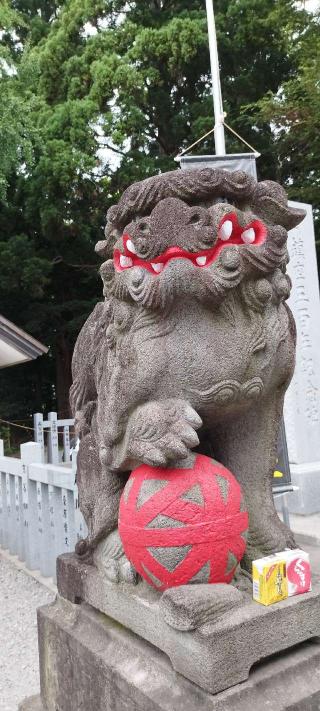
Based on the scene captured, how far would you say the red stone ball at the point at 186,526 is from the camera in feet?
4.42

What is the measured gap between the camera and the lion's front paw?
4.55 feet

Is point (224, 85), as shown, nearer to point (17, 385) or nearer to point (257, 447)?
point (17, 385)

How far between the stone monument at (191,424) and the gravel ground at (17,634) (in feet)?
2.57

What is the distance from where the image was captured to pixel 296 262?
4.64 m

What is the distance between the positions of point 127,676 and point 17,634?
1.76 m

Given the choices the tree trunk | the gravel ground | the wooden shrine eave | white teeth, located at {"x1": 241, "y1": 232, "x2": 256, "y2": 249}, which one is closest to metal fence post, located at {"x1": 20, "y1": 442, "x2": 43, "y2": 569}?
the gravel ground

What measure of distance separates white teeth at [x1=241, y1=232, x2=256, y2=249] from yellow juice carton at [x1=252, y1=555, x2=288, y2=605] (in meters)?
0.90

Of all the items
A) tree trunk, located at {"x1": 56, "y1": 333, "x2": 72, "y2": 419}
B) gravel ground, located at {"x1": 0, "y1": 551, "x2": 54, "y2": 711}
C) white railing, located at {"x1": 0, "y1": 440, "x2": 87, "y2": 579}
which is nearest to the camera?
gravel ground, located at {"x1": 0, "y1": 551, "x2": 54, "y2": 711}

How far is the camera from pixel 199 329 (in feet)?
4.80

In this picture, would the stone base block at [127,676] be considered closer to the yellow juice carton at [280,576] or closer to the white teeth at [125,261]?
the yellow juice carton at [280,576]

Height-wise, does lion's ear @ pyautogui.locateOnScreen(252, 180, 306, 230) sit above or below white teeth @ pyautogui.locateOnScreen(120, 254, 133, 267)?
above

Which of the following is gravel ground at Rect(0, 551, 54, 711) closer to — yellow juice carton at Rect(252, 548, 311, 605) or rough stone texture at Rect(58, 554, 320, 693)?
rough stone texture at Rect(58, 554, 320, 693)

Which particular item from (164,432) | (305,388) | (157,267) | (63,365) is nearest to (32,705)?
(164,432)

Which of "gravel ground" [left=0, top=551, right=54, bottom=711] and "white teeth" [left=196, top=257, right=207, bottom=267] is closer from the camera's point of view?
"white teeth" [left=196, top=257, right=207, bottom=267]
